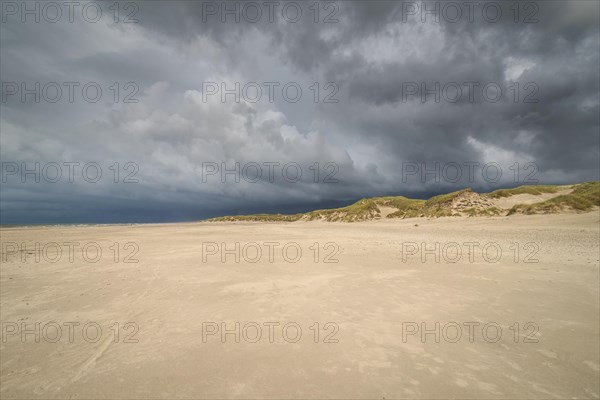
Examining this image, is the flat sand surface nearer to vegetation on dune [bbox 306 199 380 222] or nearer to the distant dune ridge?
the distant dune ridge

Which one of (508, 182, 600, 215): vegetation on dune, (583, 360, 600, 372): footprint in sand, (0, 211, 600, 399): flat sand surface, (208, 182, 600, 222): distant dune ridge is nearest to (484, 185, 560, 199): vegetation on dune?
(208, 182, 600, 222): distant dune ridge

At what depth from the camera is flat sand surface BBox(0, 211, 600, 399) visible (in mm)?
4094

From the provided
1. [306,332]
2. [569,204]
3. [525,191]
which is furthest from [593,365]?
[525,191]

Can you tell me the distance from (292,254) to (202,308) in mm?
Result: 9329

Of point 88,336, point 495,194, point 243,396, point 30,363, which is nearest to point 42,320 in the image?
point 88,336

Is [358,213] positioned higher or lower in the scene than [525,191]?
lower

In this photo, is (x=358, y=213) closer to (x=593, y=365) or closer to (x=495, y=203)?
(x=495, y=203)

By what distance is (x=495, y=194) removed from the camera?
44219mm

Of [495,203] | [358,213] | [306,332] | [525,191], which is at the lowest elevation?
[306,332]

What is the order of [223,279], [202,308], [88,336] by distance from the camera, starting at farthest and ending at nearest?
1. [223,279]
2. [202,308]
3. [88,336]

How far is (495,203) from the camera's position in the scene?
42062 millimetres

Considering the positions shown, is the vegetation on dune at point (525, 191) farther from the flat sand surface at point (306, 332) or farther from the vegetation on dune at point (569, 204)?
the flat sand surface at point (306, 332)

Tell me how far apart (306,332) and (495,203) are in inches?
1883

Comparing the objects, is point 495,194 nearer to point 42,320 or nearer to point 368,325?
point 368,325
